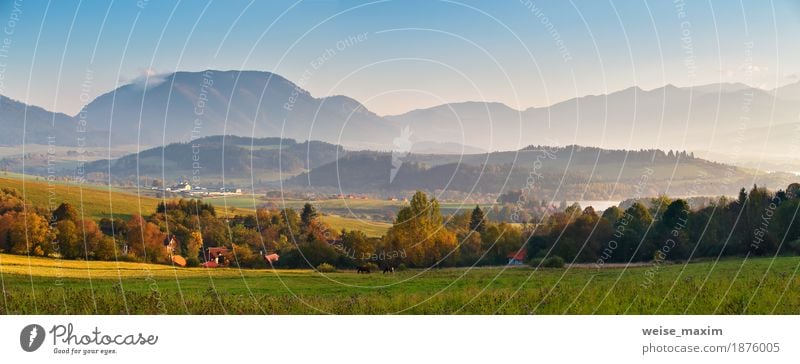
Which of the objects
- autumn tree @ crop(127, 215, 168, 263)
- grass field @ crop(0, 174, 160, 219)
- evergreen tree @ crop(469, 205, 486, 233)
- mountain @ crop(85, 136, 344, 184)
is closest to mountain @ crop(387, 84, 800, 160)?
evergreen tree @ crop(469, 205, 486, 233)

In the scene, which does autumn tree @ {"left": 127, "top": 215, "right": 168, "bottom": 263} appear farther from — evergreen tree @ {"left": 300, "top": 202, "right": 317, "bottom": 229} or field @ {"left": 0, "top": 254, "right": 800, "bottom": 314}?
evergreen tree @ {"left": 300, "top": 202, "right": 317, "bottom": 229}

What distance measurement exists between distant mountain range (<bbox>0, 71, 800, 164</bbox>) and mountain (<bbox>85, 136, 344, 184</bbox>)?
1.74 meters

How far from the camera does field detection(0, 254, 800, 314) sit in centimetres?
1852

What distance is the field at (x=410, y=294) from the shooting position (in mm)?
18516

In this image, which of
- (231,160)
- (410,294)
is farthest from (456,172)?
(410,294)

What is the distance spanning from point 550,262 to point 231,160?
852 inches

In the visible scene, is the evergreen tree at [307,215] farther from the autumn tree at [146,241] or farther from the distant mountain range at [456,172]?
the autumn tree at [146,241]

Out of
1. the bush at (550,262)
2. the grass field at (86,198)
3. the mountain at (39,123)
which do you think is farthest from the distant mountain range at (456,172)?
the bush at (550,262)

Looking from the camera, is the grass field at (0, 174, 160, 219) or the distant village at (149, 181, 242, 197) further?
the distant village at (149, 181, 242, 197)

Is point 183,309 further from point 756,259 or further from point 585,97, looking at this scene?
point 756,259

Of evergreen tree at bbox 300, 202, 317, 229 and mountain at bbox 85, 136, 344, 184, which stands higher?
mountain at bbox 85, 136, 344, 184

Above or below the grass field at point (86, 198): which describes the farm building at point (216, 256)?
below

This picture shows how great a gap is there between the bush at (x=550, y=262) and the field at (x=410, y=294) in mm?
3019

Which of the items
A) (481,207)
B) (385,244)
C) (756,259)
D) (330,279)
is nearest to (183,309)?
(330,279)
